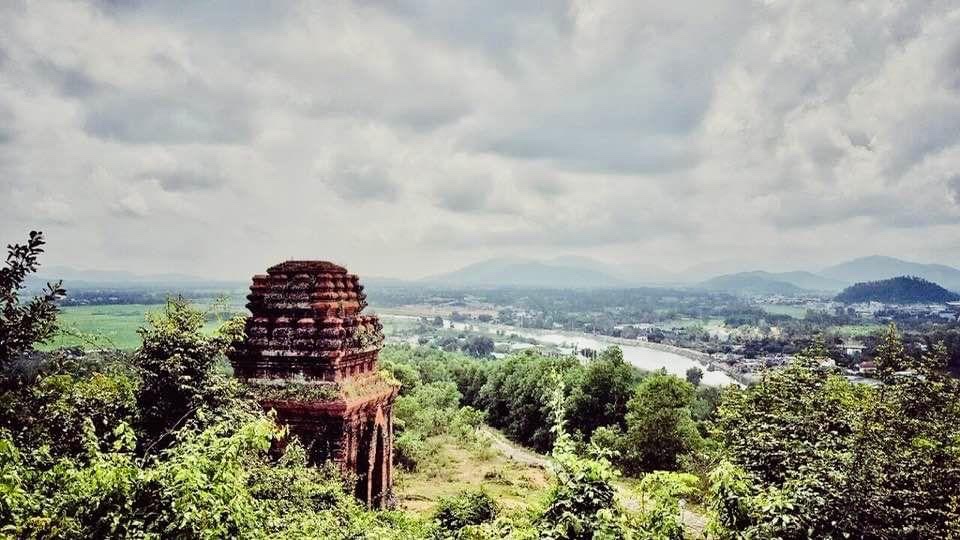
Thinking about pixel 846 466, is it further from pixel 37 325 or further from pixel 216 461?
pixel 37 325

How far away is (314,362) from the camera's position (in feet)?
48.8

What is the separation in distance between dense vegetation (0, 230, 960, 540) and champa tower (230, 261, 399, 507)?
799 millimetres

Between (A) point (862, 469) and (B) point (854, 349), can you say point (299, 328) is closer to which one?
(A) point (862, 469)

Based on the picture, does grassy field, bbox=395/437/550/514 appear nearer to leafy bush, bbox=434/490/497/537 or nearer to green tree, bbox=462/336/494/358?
leafy bush, bbox=434/490/497/537

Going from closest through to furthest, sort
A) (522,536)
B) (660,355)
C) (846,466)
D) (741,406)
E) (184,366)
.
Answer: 1. (522,536)
2. (846,466)
3. (184,366)
4. (741,406)
5. (660,355)

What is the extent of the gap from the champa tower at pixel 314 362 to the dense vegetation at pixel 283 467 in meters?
0.80

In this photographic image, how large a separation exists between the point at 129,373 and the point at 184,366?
1.92m

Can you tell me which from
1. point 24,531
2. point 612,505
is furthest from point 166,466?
point 612,505

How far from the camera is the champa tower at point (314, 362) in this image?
1467cm

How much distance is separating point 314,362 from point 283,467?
11.2 ft

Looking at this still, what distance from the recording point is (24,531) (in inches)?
279

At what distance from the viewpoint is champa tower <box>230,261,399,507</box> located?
14.7 m

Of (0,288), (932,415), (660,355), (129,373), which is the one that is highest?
(0,288)

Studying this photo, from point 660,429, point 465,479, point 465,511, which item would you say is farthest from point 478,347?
point 465,511
